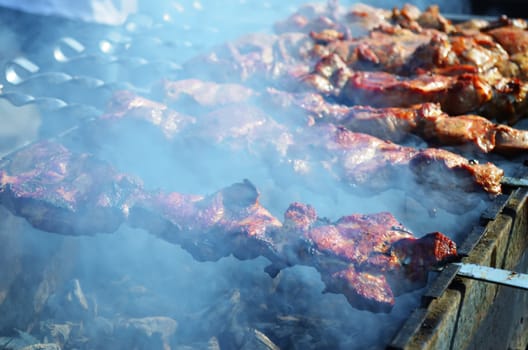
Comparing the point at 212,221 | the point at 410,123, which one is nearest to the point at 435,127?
the point at 410,123

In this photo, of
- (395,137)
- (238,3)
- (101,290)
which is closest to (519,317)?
(395,137)

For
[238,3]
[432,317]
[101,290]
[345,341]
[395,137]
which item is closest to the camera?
[432,317]

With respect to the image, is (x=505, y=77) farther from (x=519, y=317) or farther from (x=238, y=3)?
(x=238, y=3)

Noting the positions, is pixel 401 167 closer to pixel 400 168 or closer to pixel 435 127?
pixel 400 168

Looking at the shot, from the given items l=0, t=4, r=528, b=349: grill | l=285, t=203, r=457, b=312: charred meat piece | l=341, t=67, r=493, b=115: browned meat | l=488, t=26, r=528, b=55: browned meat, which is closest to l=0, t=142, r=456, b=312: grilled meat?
l=285, t=203, r=457, b=312: charred meat piece

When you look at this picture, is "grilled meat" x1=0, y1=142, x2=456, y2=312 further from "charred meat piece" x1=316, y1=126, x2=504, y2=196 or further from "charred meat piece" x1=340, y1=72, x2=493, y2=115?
"charred meat piece" x1=340, y1=72, x2=493, y2=115

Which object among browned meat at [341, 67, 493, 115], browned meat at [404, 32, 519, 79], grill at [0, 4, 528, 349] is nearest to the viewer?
grill at [0, 4, 528, 349]

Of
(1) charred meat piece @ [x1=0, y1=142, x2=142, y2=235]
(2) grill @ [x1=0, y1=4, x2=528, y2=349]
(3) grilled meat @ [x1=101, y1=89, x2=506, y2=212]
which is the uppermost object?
Result: (3) grilled meat @ [x1=101, y1=89, x2=506, y2=212]

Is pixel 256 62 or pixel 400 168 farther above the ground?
pixel 400 168
